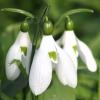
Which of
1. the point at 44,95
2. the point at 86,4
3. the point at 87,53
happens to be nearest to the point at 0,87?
the point at 44,95

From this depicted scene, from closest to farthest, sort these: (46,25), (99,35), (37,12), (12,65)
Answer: (46,25), (12,65), (99,35), (37,12)

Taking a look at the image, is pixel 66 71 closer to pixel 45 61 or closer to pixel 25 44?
pixel 45 61

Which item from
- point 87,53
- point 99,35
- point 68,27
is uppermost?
point 68,27

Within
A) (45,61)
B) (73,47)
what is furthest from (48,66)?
(73,47)

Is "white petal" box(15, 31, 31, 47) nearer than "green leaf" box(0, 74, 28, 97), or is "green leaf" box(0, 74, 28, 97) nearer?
→ "white petal" box(15, 31, 31, 47)

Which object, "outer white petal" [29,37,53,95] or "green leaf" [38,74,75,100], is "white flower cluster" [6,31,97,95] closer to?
"outer white petal" [29,37,53,95]

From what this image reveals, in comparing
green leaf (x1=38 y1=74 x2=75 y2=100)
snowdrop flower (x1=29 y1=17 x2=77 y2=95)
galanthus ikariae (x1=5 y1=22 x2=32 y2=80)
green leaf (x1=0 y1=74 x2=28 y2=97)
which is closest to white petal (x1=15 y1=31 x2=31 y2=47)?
galanthus ikariae (x1=5 y1=22 x2=32 y2=80)

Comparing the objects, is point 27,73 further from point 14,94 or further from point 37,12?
point 37,12

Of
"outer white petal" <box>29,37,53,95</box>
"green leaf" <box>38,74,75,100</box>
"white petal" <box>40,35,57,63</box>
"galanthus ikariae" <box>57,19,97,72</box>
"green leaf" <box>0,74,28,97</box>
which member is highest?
"white petal" <box>40,35,57,63</box>

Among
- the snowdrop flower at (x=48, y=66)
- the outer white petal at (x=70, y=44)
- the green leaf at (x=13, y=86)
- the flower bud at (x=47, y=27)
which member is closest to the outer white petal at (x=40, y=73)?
the snowdrop flower at (x=48, y=66)
